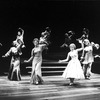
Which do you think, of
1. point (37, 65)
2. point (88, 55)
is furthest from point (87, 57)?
point (37, 65)

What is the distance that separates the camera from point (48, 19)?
473 cm

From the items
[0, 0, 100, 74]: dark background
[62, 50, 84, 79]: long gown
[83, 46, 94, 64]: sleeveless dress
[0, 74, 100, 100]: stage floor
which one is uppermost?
[0, 0, 100, 74]: dark background

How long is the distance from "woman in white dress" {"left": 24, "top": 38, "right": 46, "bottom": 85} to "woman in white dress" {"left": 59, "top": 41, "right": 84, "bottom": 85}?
0.49 m

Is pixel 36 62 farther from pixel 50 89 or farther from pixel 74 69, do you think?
pixel 74 69

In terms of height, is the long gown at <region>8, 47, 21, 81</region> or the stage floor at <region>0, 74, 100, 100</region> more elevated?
the long gown at <region>8, 47, 21, 81</region>

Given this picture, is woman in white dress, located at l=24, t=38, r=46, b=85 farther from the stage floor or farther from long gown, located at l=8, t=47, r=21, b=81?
long gown, located at l=8, t=47, r=21, b=81

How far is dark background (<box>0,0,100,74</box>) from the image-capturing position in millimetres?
4547

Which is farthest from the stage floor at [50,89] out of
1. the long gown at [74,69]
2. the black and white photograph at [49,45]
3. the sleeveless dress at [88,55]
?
the sleeveless dress at [88,55]

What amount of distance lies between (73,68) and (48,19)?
42.3 inches

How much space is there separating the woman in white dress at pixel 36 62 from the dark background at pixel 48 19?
0.31 feet

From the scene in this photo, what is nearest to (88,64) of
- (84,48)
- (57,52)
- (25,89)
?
(84,48)

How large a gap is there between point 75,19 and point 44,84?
1456 millimetres

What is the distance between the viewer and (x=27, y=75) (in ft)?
15.6

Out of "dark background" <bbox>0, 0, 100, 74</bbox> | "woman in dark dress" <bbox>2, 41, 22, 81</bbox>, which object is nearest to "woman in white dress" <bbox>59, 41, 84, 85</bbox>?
"dark background" <bbox>0, 0, 100, 74</bbox>
